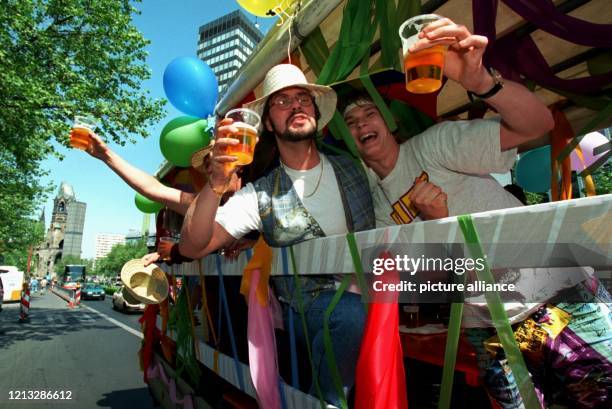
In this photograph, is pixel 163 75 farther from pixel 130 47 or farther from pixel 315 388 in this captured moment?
pixel 130 47

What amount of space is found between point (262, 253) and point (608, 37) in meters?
1.78

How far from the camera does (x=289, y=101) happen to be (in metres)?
2.02

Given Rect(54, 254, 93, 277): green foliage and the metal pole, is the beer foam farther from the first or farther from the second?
Rect(54, 254, 93, 277): green foliage

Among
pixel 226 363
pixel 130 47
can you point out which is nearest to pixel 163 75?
pixel 226 363

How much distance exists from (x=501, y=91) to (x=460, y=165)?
0.36 metres

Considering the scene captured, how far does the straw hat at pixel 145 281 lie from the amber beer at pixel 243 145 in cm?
239

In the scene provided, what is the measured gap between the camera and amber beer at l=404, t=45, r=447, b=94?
1184 mm

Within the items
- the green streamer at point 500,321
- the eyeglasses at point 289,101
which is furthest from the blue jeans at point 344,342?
the eyeglasses at point 289,101

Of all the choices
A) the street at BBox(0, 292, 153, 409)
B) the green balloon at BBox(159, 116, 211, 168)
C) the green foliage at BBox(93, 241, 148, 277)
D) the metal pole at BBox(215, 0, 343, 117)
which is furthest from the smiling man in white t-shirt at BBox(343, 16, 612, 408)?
the green foliage at BBox(93, 241, 148, 277)

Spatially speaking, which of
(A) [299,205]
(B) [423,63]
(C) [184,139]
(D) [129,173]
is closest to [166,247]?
(C) [184,139]

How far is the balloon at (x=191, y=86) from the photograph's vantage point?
294 centimetres

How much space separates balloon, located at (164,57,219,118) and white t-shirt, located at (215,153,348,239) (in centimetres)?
144

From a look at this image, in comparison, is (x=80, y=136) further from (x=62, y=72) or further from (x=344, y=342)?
(x=62, y=72)

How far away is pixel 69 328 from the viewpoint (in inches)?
491
